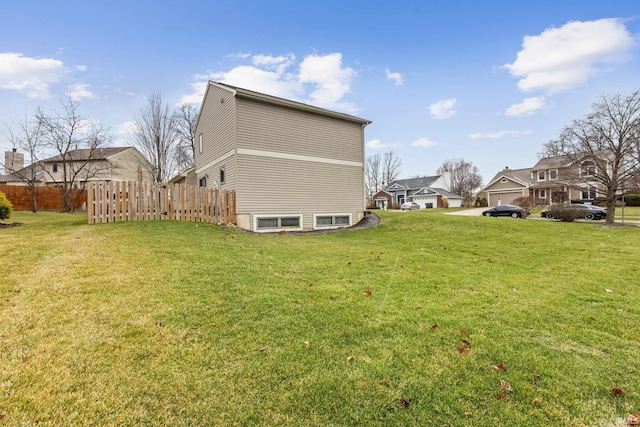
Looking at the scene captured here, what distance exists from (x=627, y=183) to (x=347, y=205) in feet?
52.6

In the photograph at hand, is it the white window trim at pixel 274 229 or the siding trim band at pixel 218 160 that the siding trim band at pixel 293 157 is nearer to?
the siding trim band at pixel 218 160

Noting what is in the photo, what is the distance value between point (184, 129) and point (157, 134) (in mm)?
3088

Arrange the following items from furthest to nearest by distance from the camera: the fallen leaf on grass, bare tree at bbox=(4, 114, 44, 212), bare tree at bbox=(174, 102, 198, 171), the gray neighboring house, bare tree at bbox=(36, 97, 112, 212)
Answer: the gray neighboring house, bare tree at bbox=(174, 102, 198, 171), bare tree at bbox=(36, 97, 112, 212), bare tree at bbox=(4, 114, 44, 212), the fallen leaf on grass

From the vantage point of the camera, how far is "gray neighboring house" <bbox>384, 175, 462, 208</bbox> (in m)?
46.5

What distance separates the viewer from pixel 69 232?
8.41 m

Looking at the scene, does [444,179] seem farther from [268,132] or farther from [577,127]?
[268,132]

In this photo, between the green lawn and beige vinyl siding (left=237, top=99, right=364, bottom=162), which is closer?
the green lawn

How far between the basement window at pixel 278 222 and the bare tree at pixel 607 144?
645 inches

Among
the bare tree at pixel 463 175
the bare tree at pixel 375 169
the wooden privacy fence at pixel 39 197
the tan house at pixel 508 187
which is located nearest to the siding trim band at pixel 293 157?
the wooden privacy fence at pixel 39 197

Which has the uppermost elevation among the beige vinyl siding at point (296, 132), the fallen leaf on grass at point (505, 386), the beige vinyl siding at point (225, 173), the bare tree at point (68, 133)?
the bare tree at point (68, 133)

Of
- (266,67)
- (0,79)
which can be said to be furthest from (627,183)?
(0,79)

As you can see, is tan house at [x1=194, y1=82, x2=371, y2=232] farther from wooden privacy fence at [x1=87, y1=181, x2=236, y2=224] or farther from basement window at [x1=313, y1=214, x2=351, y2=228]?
wooden privacy fence at [x1=87, y1=181, x2=236, y2=224]

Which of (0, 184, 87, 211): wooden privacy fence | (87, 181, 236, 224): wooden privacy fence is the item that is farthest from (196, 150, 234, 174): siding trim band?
(0, 184, 87, 211): wooden privacy fence

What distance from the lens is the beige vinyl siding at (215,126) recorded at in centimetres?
1301
